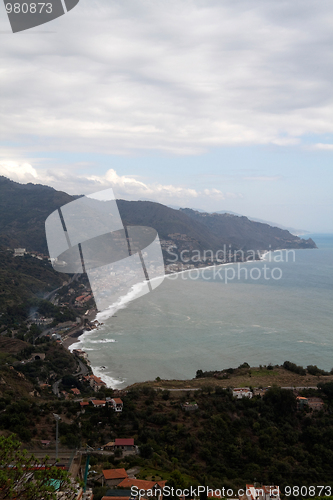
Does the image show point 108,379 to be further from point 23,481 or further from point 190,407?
point 23,481

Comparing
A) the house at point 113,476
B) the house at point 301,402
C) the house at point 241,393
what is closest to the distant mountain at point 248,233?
the house at point 241,393

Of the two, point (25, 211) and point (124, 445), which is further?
point (25, 211)

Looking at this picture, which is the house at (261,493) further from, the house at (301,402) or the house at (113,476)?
the house at (301,402)

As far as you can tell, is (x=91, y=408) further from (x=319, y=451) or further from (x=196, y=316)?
(x=196, y=316)

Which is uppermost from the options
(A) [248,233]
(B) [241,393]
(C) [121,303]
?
(B) [241,393]

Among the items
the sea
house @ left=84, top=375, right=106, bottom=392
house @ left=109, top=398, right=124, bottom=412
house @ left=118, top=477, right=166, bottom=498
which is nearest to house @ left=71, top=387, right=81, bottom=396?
house @ left=84, top=375, right=106, bottom=392

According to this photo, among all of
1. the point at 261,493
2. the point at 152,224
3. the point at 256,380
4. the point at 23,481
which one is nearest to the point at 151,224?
the point at 152,224
